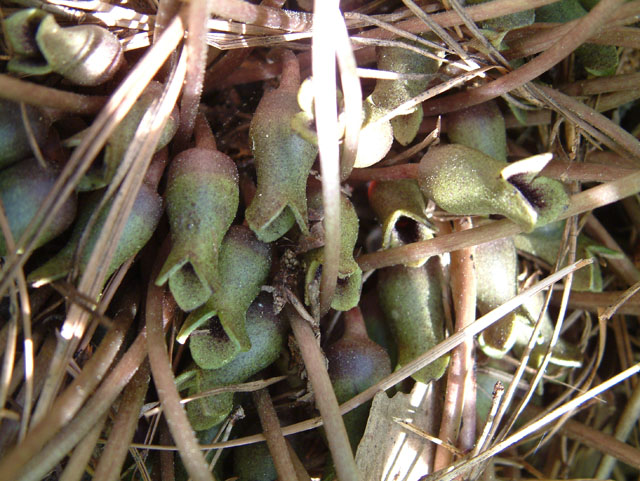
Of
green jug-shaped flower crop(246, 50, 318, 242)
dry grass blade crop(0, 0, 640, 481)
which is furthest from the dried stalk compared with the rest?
green jug-shaped flower crop(246, 50, 318, 242)

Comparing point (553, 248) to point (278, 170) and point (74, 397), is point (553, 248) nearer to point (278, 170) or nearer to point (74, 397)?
point (278, 170)

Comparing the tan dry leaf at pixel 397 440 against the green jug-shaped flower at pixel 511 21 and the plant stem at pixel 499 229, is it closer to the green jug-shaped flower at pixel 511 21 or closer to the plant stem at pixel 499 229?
the plant stem at pixel 499 229

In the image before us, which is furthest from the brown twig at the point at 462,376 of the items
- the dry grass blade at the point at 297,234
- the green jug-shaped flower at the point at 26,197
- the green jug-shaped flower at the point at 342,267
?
the green jug-shaped flower at the point at 26,197

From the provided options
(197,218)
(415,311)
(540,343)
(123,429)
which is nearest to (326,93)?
(197,218)

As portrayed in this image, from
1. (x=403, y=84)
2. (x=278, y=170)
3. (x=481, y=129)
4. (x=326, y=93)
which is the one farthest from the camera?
(x=481, y=129)

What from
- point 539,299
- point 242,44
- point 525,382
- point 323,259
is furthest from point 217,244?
point 525,382

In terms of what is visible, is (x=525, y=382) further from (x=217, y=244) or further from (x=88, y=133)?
(x=88, y=133)
